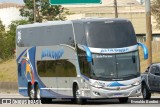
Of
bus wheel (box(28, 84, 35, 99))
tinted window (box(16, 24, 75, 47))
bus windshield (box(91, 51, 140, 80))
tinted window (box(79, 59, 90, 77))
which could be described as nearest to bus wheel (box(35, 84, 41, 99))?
bus wheel (box(28, 84, 35, 99))

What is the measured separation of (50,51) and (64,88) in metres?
2.11

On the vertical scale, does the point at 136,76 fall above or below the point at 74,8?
above

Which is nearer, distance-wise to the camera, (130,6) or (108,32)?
(108,32)

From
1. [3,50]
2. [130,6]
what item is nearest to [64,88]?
[3,50]

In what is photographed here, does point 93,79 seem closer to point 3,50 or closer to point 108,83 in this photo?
point 108,83

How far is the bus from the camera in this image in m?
28.0

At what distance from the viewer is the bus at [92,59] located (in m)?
28.0

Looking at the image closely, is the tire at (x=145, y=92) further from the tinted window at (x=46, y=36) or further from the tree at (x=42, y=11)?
the tree at (x=42, y=11)

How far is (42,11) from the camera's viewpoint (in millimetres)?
111125

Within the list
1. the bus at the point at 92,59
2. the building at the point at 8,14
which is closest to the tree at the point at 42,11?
the building at the point at 8,14

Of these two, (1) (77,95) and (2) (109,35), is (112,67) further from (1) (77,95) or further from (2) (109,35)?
(1) (77,95)

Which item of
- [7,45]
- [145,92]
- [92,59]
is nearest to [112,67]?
[92,59]

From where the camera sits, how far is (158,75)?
32375mm

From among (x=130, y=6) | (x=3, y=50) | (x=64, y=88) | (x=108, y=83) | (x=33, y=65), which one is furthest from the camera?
(x=130, y=6)
